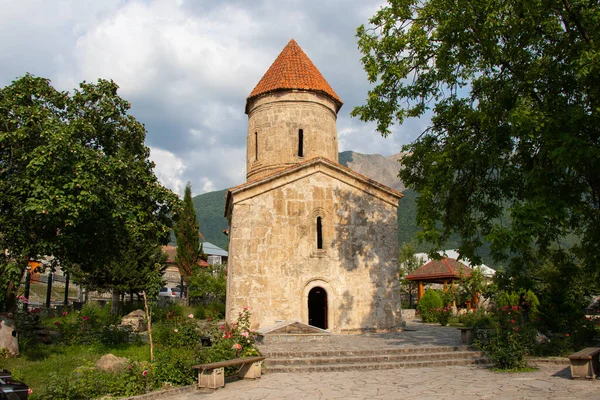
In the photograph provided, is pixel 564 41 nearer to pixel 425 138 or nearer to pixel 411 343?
pixel 425 138

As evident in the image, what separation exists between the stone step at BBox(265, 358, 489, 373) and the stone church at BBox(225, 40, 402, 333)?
4.22 meters

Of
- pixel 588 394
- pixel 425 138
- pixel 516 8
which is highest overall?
pixel 516 8

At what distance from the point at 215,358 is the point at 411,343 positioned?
562cm

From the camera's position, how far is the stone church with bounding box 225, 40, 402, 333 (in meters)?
13.6

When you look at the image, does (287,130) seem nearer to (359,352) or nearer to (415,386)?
(359,352)

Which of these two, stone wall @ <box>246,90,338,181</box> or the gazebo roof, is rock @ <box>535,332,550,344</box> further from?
the gazebo roof

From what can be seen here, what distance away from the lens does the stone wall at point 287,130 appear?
1702cm

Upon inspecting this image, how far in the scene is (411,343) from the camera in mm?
11492

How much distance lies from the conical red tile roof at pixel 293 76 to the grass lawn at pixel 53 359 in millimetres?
10783

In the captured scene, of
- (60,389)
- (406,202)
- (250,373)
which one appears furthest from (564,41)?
(406,202)

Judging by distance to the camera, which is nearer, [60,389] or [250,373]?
[60,389]

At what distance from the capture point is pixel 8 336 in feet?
29.9

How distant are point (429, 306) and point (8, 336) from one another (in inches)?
697

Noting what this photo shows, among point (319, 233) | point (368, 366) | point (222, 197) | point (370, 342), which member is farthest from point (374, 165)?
point (368, 366)
